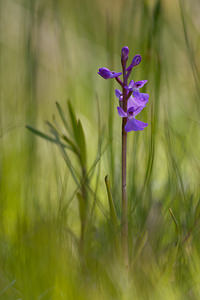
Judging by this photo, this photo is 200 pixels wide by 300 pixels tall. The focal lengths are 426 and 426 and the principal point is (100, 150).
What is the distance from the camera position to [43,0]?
1.48m

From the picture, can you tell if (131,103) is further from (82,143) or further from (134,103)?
(82,143)

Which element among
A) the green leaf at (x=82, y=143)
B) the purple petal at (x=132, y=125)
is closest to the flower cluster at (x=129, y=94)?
the purple petal at (x=132, y=125)

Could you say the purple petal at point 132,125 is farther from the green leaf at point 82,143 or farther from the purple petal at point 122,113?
the green leaf at point 82,143

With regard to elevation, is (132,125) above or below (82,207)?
above

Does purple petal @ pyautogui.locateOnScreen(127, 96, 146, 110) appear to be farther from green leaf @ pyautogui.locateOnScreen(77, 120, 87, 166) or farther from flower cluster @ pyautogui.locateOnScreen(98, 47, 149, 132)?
green leaf @ pyautogui.locateOnScreen(77, 120, 87, 166)

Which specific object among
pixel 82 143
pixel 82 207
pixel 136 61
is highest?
pixel 136 61

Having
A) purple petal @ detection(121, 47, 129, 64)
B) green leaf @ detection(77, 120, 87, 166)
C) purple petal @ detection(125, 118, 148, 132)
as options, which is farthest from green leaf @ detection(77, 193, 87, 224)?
purple petal @ detection(121, 47, 129, 64)

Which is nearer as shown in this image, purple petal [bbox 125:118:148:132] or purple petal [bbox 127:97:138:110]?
purple petal [bbox 125:118:148:132]

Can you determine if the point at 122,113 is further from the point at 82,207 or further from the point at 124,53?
the point at 82,207

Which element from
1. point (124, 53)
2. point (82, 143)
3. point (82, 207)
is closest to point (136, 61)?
point (124, 53)

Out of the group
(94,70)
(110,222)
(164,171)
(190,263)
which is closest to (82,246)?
(110,222)

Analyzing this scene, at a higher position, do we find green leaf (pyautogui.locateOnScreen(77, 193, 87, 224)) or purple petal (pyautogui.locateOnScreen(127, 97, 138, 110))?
purple petal (pyautogui.locateOnScreen(127, 97, 138, 110))

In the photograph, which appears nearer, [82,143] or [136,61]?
[136,61]

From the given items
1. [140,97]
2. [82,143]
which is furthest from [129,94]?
[82,143]
